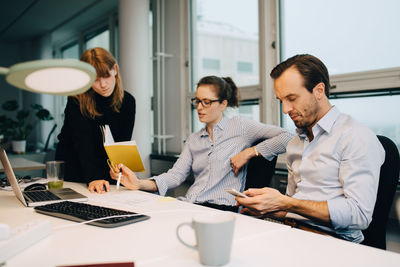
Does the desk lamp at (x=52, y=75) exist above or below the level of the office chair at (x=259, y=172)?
above

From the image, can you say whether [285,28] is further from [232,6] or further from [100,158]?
[100,158]

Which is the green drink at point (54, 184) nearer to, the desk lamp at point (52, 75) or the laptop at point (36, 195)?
the laptop at point (36, 195)

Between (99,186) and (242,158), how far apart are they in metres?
0.73

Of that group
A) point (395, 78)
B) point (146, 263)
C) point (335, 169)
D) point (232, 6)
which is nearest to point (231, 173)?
point (335, 169)

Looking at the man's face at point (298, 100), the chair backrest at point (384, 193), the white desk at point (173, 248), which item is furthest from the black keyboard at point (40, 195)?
the chair backrest at point (384, 193)

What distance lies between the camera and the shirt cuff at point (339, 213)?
49.1 inches

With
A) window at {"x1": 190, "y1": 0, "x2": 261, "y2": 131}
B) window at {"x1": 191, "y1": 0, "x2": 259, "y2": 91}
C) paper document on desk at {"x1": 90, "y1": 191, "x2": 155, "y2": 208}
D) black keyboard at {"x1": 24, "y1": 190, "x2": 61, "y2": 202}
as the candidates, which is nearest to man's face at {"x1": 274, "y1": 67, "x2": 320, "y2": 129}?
paper document on desk at {"x1": 90, "y1": 191, "x2": 155, "y2": 208}

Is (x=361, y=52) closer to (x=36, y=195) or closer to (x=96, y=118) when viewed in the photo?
(x=96, y=118)

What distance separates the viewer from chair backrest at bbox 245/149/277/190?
1.77 meters

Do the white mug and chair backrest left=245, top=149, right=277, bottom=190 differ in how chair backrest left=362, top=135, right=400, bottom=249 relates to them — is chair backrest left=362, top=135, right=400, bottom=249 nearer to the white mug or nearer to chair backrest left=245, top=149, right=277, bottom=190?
chair backrest left=245, top=149, right=277, bottom=190

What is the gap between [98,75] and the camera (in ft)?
6.09

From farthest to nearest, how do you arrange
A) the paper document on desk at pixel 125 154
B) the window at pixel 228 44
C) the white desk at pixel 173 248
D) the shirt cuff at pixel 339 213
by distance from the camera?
the window at pixel 228 44 → the paper document on desk at pixel 125 154 → the shirt cuff at pixel 339 213 → the white desk at pixel 173 248

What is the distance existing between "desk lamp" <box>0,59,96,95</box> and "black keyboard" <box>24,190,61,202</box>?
0.78 meters

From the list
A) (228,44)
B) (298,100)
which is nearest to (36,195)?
(298,100)
